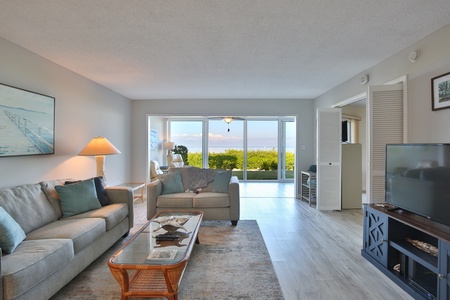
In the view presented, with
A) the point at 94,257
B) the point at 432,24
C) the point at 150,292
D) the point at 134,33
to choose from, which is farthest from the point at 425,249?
the point at 134,33

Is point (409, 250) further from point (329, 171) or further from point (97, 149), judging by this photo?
point (97, 149)

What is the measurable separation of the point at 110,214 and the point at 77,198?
1.44 ft

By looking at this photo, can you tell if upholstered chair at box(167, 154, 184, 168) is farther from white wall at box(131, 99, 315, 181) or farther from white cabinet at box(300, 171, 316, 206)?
white cabinet at box(300, 171, 316, 206)

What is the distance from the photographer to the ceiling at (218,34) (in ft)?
6.62

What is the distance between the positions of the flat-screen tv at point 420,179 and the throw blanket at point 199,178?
105 inches

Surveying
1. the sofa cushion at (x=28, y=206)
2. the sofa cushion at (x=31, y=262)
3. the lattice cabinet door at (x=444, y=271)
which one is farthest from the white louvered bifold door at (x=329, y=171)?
the sofa cushion at (x=28, y=206)

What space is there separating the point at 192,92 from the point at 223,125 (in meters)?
3.67

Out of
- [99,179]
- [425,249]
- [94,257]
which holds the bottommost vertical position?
[94,257]

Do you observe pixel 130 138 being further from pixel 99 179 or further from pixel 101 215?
pixel 101 215

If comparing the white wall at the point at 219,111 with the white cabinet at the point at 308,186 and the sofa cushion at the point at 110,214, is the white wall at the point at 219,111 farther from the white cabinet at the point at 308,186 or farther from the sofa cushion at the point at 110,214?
the sofa cushion at the point at 110,214

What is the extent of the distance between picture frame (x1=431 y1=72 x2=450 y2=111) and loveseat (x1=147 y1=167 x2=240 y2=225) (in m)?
2.63

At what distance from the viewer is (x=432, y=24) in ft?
7.58

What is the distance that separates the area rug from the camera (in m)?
2.03

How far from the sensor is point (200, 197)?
3.74 metres
